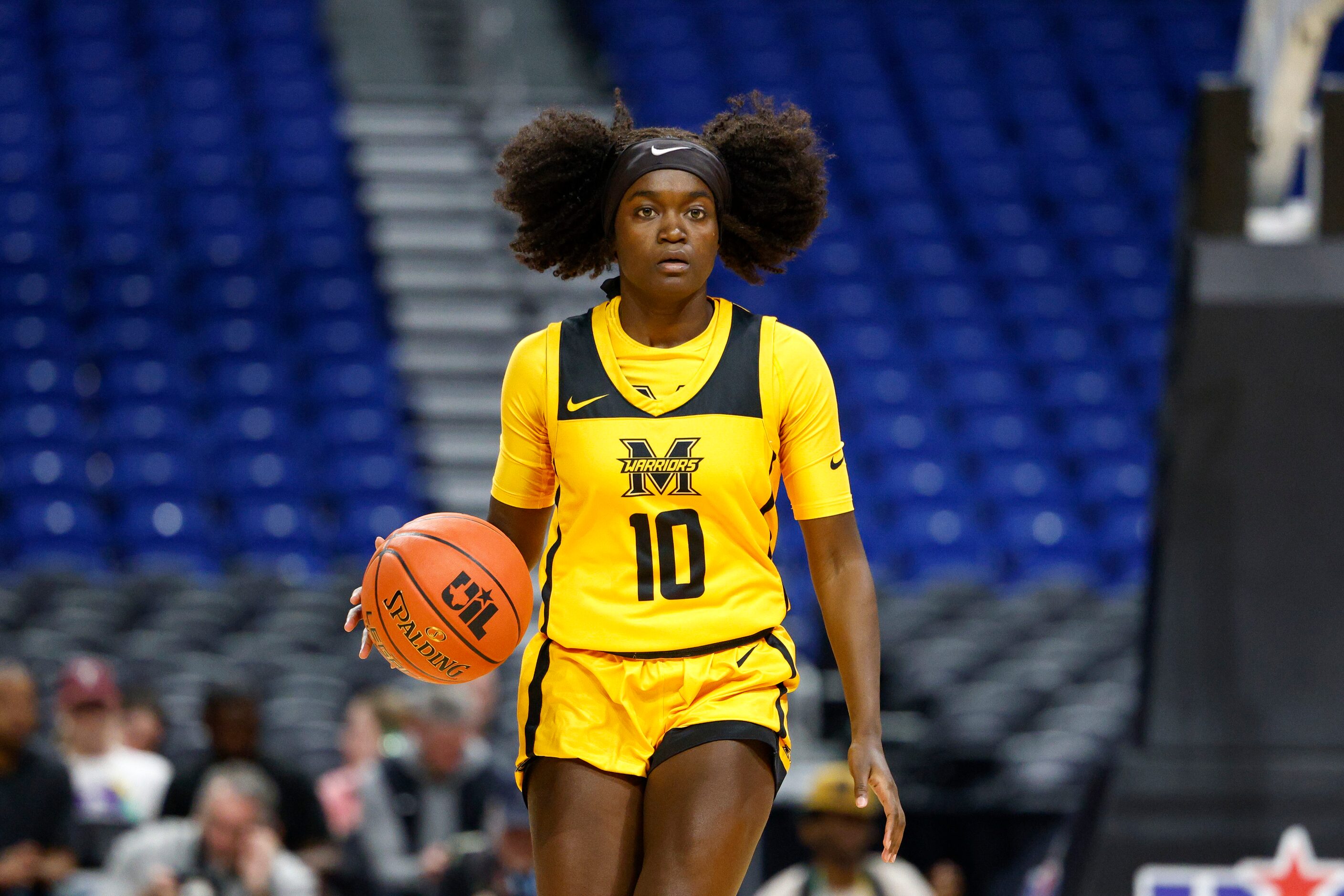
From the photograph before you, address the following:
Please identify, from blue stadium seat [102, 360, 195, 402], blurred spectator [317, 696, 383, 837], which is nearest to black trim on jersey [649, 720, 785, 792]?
blurred spectator [317, 696, 383, 837]

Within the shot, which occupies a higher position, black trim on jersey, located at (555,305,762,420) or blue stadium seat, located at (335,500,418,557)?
black trim on jersey, located at (555,305,762,420)

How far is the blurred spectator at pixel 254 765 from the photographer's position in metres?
6.29

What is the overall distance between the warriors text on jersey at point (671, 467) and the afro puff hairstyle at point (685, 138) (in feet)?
0.68

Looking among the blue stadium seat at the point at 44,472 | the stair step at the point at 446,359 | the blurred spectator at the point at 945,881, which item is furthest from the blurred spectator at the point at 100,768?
the stair step at the point at 446,359

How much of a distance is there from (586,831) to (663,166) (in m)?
1.20

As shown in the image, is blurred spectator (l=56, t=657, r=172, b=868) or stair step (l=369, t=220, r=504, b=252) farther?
stair step (l=369, t=220, r=504, b=252)

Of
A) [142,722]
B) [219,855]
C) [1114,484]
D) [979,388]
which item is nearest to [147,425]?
[142,722]

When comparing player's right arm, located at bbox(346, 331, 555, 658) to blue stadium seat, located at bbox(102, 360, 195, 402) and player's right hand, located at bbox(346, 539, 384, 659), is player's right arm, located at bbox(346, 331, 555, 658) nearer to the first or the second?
player's right hand, located at bbox(346, 539, 384, 659)

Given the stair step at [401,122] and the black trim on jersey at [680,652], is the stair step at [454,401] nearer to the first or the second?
the stair step at [401,122]

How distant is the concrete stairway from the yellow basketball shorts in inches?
331

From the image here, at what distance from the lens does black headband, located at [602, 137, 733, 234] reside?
3.21 metres

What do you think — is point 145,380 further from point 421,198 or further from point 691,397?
point 691,397

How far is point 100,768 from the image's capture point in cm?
685

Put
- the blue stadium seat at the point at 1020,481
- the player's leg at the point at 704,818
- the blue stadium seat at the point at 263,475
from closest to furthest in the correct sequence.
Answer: the player's leg at the point at 704,818
the blue stadium seat at the point at 263,475
the blue stadium seat at the point at 1020,481
